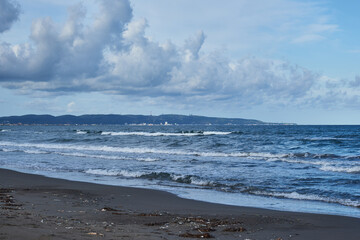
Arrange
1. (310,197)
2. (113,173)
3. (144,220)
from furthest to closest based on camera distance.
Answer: (113,173) < (310,197) < (144,220)

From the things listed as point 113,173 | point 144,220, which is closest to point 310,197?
point 144,220

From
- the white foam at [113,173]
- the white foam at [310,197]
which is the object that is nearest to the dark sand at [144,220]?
the white foam at [310,197]

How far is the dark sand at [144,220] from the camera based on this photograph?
234 inches

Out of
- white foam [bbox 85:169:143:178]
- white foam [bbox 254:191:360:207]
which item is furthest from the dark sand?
white foam [bbox 85:169:143:178]

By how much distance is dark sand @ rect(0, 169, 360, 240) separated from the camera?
593 centimetres

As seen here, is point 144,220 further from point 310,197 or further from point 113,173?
point 113,173

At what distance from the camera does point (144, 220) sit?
7.27 meters

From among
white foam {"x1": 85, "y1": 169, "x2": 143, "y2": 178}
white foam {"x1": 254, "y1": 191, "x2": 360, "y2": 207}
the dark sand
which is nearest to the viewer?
the dark sand

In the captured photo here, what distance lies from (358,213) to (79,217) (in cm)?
672

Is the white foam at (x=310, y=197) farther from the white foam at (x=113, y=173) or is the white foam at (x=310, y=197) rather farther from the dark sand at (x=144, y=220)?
the white foam at (x=113, y=173)

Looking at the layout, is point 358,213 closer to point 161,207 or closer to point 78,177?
point 161,207

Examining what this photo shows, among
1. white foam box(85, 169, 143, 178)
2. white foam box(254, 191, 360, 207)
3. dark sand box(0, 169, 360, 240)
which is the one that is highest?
dark sand box(0, 169, 360, 240)

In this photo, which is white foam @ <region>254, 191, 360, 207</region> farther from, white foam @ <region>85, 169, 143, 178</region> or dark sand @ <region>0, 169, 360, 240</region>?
white foam @ <region>85, 169, 143, 178</region>

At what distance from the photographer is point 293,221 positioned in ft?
25.2
